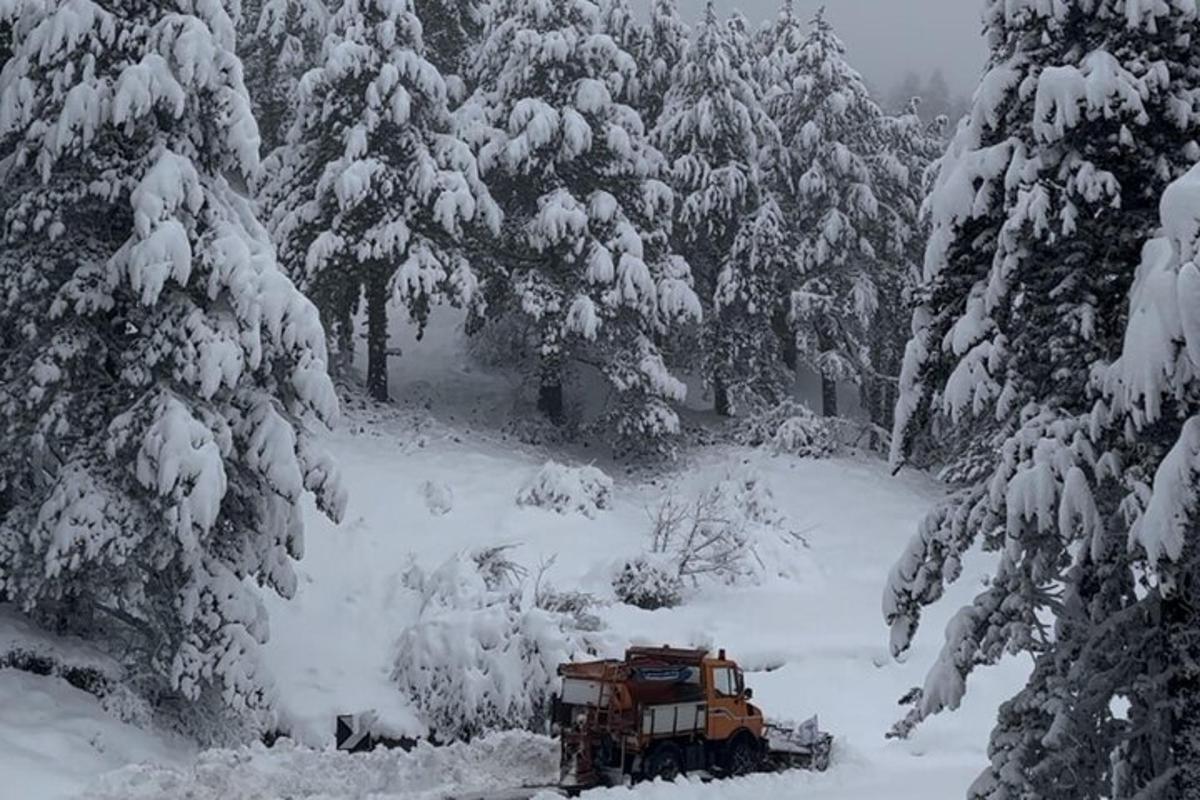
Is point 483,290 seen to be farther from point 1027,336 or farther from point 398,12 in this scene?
point 1027,336

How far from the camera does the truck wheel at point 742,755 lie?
56.5ft

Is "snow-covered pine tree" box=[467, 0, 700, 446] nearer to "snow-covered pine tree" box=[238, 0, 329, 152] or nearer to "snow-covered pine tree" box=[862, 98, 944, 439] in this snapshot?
"snow-covered pine tree" box=[238, 0, 329, 152]

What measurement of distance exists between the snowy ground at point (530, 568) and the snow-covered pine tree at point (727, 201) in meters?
3.65

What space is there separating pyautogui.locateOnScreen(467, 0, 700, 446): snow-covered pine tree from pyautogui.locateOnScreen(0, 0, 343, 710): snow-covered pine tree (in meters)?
11.6

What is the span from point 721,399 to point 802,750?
58.1 feet

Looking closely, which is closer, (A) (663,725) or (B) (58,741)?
(B) (58,741)

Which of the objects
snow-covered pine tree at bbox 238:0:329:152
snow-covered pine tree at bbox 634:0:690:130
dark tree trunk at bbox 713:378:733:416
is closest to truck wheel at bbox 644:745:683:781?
dark tree trunk at bbox 713:378:733:416

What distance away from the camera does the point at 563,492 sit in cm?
2506

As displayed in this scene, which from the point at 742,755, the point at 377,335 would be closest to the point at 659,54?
the point at 377,335

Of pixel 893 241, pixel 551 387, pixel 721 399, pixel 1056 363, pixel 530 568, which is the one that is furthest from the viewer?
pixel 721 399

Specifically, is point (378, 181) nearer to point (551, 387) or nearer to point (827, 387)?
point (551, 387)

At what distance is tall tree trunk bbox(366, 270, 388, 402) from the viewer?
28125mm

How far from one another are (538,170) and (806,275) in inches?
356

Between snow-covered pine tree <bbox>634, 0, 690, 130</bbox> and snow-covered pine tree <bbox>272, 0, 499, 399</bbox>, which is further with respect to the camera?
snow-covered pine tree <bbox>634, 0, 690, 130</bbox>
